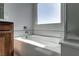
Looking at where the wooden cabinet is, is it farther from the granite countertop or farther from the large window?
the granite countertop

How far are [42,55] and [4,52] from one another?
30 cm

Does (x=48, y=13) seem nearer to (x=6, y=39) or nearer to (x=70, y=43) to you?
(x=70, y=43)

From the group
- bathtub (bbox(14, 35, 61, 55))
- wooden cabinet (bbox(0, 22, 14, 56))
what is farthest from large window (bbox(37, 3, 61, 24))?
wooden cabinet (bbox(0, 22, 14, 56))

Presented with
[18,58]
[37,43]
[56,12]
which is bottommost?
[18,58]

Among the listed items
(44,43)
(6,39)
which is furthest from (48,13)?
(6,39)

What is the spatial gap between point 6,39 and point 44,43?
302 millimetres

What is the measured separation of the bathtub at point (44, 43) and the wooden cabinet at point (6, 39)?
57 mm

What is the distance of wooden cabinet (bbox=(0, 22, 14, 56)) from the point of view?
0.98m

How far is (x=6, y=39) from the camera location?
39.2 inches

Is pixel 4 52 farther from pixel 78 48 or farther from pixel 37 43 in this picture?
pixel 78 48

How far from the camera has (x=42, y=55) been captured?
3.24 feet

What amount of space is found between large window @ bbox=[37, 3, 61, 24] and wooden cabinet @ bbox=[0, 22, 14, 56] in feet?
0.79

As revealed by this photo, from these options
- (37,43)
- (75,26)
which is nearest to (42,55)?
(37,43)

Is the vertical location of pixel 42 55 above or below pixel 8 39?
below
